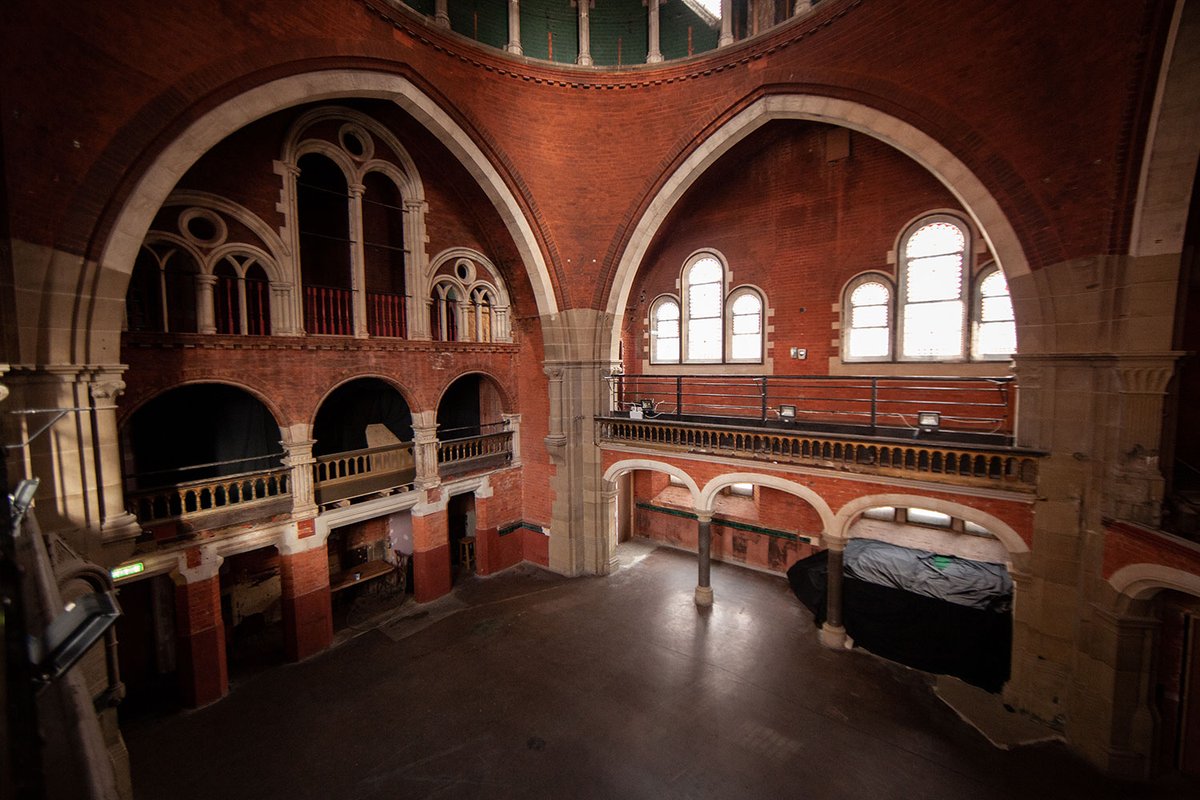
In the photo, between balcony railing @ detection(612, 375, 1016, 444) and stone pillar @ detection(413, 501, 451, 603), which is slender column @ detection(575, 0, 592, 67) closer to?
→ balcony railing @ detection(612, 375, 1016, 444)

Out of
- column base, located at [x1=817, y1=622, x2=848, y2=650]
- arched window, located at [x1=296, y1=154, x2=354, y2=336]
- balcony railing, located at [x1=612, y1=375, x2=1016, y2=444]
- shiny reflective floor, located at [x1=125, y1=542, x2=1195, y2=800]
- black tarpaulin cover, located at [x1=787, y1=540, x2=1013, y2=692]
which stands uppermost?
arched window, located at [x1=296, y1=154, x2=354, y2=336]

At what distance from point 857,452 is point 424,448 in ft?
25.3

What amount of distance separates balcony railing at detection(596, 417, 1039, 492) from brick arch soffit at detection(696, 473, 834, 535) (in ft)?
1.22

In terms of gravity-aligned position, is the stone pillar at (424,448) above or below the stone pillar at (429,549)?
above

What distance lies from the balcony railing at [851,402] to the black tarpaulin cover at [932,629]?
7.90 feet

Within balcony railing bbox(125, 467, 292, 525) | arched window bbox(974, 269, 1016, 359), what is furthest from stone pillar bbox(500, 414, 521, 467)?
arched window bbox(974, 269, 1016, 359)

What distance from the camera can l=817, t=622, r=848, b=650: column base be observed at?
8305 mm

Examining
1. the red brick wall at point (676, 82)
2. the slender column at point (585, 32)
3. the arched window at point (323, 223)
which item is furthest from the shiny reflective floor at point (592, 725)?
the slender column at point (585, 32)

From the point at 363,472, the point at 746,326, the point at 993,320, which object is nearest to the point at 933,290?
the point at 993,320

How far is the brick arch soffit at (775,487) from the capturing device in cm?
795

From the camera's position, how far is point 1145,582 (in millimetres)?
5449

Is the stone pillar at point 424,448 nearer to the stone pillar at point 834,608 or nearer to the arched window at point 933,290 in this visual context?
the stone pillar at point 834,608

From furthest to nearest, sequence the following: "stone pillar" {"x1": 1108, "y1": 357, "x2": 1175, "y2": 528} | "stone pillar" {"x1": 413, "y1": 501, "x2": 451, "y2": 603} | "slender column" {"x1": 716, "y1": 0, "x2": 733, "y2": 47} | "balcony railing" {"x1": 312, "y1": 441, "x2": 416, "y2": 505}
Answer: "stone pillar" {"x1": 413, "y1": 501, "x2": 451, "y2": 603}, "slender column" {"x1": 716, "y1": 0, "x2": 733, "y2": 47}, "balcony railing" {"x1": 312, "y1": 441, "x2": 416, "y2": 505}, "stone pillar" {"x1": 1108, "y1": 357, "x2": 1175, "y2": 528}

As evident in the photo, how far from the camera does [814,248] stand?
10.1 meters
